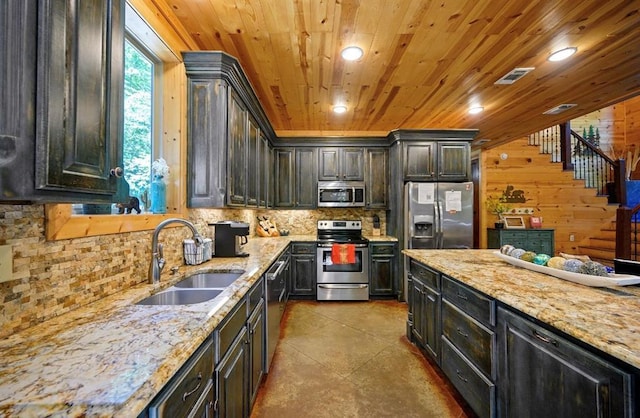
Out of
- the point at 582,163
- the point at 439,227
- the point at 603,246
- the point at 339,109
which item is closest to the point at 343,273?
the point at 439,227

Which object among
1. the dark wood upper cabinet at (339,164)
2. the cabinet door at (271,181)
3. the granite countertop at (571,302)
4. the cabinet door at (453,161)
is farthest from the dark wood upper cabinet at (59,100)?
the cabinet door at (453,161)

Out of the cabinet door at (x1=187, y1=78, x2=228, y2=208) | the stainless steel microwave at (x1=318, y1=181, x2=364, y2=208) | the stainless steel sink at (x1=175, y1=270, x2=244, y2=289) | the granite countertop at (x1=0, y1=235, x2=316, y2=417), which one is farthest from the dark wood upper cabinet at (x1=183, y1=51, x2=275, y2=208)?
the stainless steel microwave at (x1=318, y1=181, x2=364, y2=208)

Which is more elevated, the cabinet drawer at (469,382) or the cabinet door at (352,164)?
the cabinet door at (352,164)

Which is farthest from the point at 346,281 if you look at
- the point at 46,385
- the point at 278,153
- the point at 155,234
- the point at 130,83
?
the point at 46,385

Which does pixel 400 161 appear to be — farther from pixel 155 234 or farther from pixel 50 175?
pixel 50 175

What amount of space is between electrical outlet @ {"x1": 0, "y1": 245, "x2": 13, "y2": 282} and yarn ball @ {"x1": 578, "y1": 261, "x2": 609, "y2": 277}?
8.25 ft

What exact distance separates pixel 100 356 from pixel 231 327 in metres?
0.63

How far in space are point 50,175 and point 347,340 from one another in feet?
9.19

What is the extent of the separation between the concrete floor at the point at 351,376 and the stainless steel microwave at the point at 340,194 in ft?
5.71

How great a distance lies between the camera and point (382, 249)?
4.13 m

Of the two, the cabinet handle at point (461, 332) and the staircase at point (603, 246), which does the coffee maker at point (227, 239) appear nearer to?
the cabinet handle at point (461, 332)

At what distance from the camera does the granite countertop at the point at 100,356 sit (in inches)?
23.7

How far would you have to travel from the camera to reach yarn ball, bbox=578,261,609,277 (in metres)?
1.44

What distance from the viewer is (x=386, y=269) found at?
4141 mm
